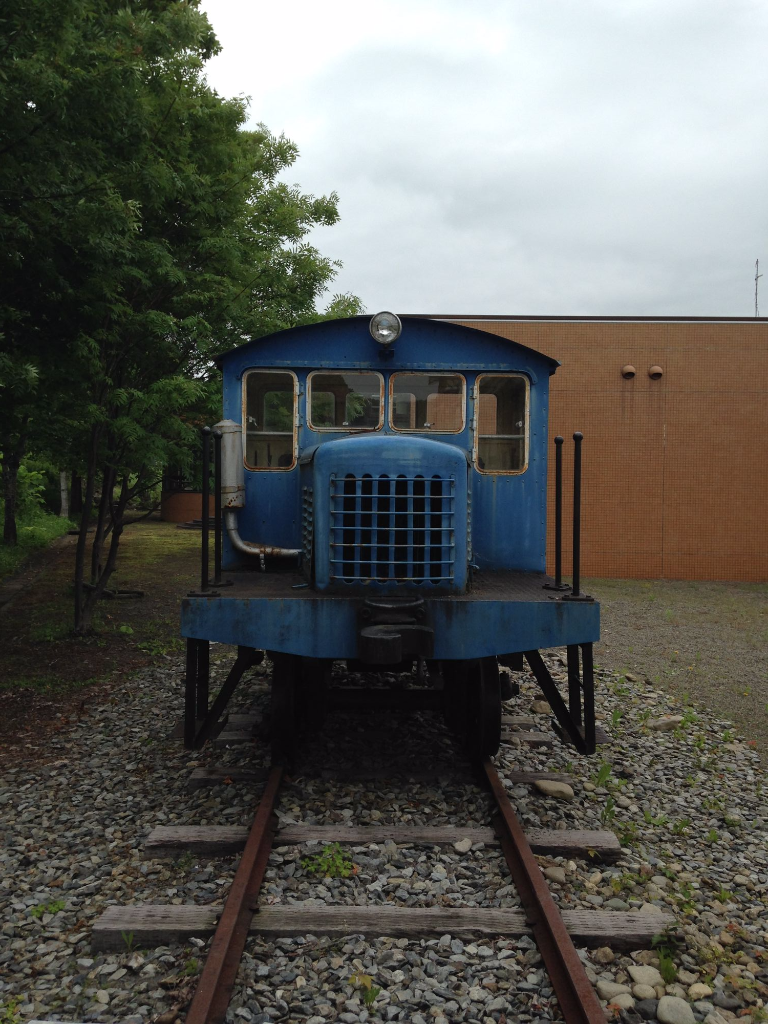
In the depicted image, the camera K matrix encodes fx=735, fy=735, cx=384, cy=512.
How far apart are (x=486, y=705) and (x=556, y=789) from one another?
26.2 inches

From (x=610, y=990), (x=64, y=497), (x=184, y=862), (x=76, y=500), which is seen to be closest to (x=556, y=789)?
(x=610, y=990)

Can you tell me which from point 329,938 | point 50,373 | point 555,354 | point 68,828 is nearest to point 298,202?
point 555,354

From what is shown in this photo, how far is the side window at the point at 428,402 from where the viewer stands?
534 centimetres

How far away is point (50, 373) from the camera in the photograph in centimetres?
695

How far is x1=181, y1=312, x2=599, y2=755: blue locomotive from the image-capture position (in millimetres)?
4266

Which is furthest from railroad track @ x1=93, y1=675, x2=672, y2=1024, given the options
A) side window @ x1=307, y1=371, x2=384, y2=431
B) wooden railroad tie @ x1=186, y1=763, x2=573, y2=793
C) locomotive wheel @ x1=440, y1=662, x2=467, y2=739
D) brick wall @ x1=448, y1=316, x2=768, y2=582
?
brick wall @ x1=448, y1=316, x2=768, y2=582

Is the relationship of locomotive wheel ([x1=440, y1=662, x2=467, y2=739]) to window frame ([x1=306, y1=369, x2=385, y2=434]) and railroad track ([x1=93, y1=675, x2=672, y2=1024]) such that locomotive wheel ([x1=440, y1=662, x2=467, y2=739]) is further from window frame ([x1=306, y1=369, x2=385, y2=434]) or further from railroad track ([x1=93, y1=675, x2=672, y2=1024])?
window frame ([x1=306, y1=369, x2=385, y2=434])

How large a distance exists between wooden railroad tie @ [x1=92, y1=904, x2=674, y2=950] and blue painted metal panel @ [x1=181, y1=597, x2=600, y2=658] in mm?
1364

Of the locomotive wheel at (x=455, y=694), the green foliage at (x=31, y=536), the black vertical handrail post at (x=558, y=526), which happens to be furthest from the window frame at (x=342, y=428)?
Result: the green foliage at (x=31, y=536)

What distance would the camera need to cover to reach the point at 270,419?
550 cm

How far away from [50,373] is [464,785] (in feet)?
17.3

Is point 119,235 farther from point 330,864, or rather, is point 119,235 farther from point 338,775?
point 330,864

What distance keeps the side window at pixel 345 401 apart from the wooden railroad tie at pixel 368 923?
10.3ft

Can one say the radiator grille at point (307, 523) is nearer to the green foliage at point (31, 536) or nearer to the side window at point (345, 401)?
the side window at point (345, 401)
